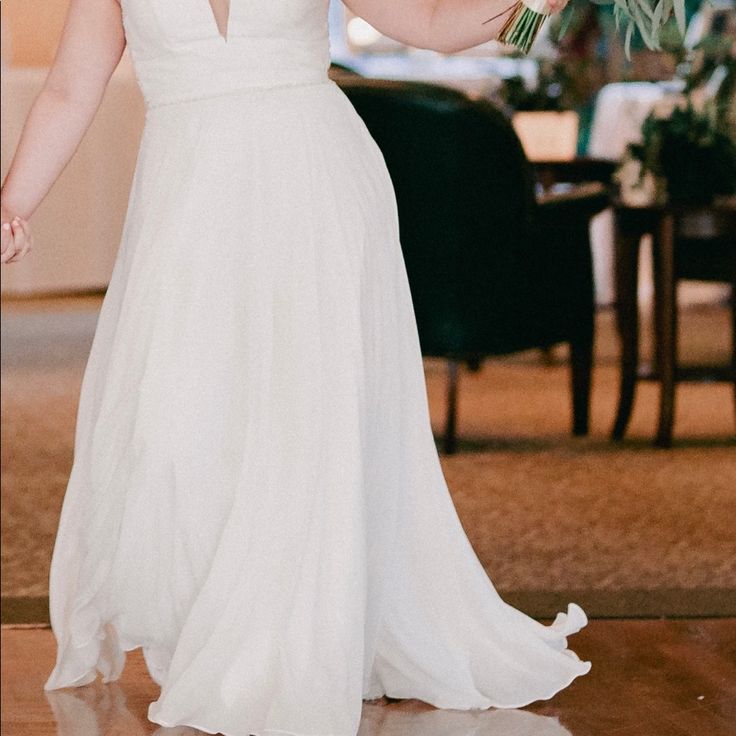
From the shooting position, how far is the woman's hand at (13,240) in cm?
211

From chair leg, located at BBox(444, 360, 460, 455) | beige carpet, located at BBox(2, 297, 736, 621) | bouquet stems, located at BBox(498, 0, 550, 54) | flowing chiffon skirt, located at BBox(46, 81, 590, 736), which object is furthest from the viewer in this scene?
chair leg, located at BBox(444, 360, 460, 455)

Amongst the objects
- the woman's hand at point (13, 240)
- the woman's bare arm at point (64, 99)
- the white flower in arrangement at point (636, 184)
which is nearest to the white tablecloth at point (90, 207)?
the white flower in arrangement at point (636, 184)

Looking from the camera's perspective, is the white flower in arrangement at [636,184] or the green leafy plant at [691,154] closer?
the green leafy plant at [691,154]

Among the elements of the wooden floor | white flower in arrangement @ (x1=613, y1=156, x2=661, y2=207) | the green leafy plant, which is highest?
the green leafy plant

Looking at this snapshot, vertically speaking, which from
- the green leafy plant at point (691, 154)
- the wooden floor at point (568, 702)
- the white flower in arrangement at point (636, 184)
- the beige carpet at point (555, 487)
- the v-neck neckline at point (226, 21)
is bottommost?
the beige carpet at point (555, 487)

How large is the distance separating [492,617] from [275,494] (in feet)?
1.55

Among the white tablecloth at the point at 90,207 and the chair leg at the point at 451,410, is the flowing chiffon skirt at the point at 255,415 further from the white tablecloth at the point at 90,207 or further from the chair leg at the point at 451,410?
the white tablecloth at the point at 90,207

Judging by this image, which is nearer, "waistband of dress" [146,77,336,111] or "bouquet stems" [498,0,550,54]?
"bouquet stems" [498,0,550,54]

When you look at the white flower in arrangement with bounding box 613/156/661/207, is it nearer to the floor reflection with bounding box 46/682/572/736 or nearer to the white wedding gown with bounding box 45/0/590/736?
the white wedding gown with bounding box 45/0/590/736

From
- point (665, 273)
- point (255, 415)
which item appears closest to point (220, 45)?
point (255, 415)

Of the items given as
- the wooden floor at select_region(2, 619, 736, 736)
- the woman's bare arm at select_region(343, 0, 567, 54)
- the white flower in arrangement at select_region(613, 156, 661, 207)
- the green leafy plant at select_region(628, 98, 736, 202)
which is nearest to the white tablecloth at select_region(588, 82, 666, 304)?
the white flower in arrangement at select_region(613, 156, 661, 207)

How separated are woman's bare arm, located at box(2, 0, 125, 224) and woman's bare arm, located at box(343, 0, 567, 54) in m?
0.39

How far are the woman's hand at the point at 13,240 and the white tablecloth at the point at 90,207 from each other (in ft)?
12.9

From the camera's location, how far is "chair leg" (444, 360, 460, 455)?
456cm
